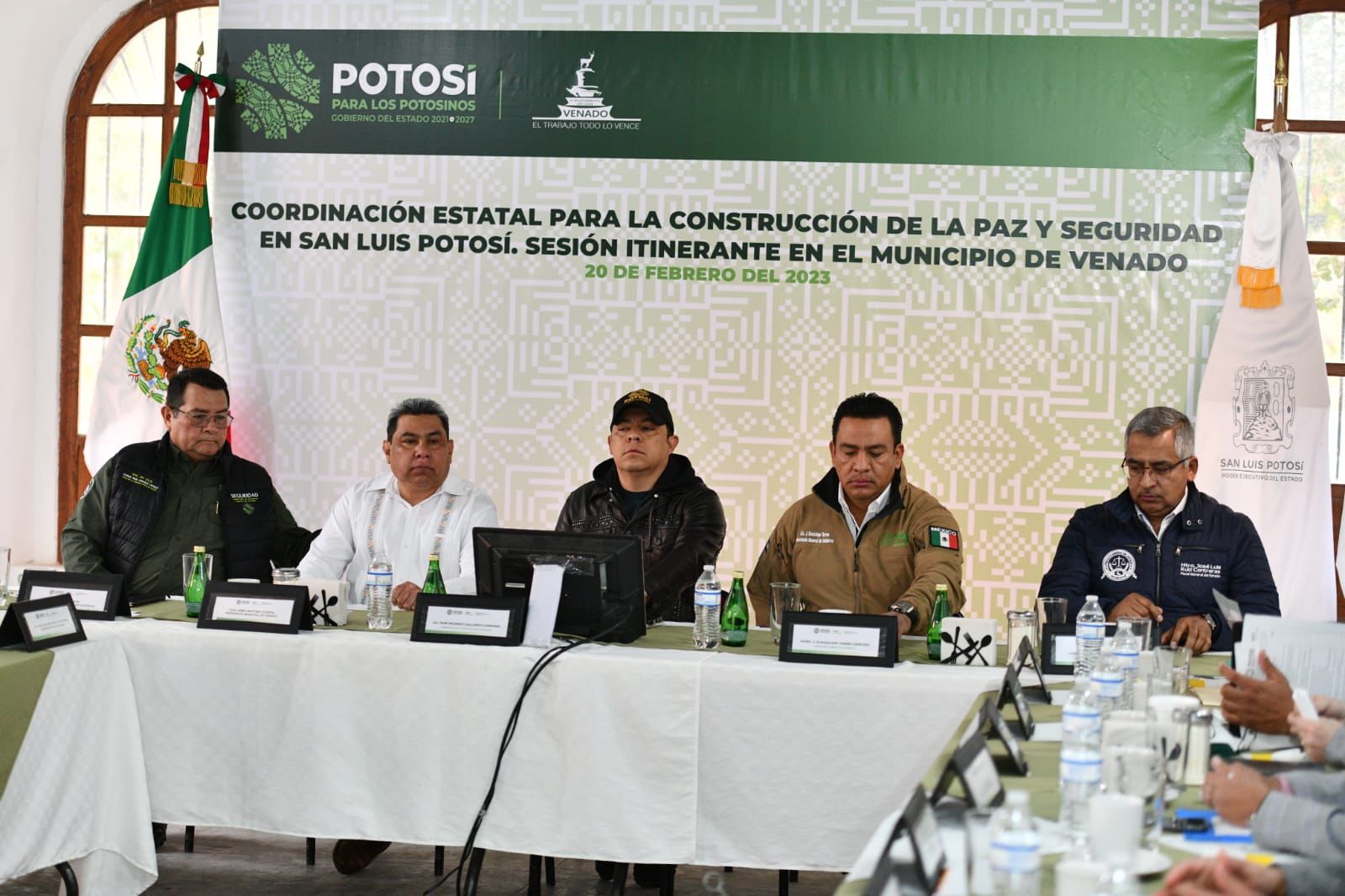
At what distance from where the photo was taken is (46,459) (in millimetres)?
5922

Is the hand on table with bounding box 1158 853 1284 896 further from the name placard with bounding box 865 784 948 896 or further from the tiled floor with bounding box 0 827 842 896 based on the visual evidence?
the tiled floor with bounding box 0 827 842 896

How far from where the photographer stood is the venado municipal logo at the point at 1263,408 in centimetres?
482

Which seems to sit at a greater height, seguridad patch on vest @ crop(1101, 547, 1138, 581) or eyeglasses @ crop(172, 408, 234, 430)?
eyeglasses @ crop(172, 408, 234, 430)

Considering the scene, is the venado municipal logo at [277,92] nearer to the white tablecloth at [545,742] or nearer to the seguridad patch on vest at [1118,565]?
the white tablecloth at [545,742]

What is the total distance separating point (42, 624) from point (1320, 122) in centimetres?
471

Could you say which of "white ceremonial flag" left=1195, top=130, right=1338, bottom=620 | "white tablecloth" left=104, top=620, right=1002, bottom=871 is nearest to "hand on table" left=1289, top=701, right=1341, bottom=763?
"white tablecloth" left=104, top=620, right=1002, bottom=871

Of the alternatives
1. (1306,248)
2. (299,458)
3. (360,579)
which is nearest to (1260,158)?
(1306,248)

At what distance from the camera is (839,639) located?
3.19m

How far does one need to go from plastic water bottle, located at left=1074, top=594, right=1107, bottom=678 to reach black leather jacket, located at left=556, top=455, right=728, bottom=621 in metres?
1.30

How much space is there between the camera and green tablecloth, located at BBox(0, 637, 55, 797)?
2941 mm

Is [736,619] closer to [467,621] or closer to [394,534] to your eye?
[467,621]

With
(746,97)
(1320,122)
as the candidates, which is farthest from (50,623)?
A: (1320,122)

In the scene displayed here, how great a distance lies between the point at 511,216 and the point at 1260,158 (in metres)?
2.75

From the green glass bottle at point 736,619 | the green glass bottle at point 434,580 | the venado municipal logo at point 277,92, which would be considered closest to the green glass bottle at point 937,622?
the green glass bottle at point 736,619
